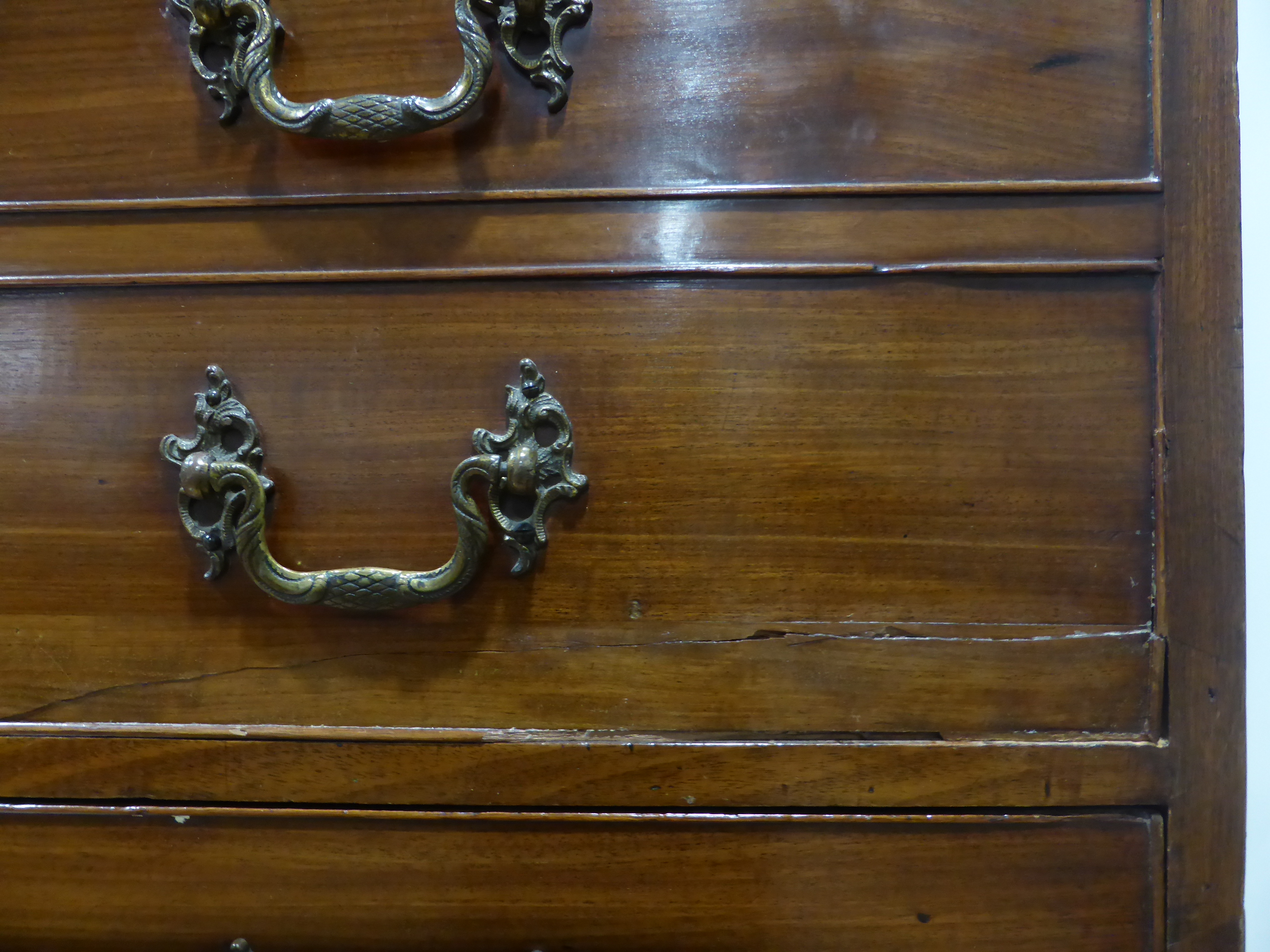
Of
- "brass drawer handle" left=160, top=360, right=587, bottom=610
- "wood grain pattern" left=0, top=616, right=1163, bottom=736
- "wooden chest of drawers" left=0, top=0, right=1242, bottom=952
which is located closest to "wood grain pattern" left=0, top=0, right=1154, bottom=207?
"wooden chest of drawers" left=0, top=0, right=1242, bottom=952

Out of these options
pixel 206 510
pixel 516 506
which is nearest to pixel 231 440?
pixel 206 510

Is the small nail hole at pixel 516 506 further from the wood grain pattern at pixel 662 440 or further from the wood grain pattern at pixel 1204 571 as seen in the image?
the wood grain pattern at pixel 1204 571

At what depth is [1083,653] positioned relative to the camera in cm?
44

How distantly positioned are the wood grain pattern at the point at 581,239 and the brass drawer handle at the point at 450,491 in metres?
0.06

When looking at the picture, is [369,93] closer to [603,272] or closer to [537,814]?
[603,272]

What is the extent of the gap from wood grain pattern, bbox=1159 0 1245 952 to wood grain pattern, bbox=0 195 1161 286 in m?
0.03

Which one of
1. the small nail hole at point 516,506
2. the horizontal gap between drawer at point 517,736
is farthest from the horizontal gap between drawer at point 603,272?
the horizontal gap between drawer at point 517,736

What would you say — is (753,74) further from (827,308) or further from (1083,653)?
(1083,653)

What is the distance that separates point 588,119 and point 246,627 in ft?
1.05

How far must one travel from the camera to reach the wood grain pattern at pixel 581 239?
438 mm

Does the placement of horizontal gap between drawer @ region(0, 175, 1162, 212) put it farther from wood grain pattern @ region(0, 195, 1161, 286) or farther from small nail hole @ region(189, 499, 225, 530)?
small nail hole @ region(189, 499, 225, 530)

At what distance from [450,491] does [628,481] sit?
3.6 inches

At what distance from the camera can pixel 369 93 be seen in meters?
0.46

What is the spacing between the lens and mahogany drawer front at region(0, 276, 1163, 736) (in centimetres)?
44
